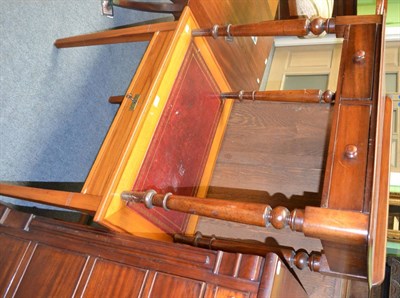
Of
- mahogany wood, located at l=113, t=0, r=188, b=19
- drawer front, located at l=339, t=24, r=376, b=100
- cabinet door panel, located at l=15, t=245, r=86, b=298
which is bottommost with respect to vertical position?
cabinet door panel, located at l=15, t=245, r=86, b=298

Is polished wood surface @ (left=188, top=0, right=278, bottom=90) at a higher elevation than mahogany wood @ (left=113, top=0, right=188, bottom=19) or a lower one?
lower

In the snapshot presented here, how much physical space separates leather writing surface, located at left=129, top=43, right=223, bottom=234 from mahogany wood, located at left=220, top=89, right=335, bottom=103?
0.12 m

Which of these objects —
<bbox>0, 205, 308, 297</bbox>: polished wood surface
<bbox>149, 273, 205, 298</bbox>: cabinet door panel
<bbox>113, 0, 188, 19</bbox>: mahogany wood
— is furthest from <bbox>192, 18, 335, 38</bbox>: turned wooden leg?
<bbox>149, 273, 205, 298</bbox>: cabinet door panel

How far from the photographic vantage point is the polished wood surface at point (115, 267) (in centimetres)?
85

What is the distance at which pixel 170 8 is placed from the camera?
1829 millimetres

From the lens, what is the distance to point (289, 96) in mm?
1519

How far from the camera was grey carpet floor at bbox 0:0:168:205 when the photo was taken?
1.58m

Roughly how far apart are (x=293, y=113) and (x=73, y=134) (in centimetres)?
110

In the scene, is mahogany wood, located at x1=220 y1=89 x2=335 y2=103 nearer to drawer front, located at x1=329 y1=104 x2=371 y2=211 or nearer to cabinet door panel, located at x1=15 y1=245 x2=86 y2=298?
drawer front, located at x1=329 y1=104 x2=371 y2=211

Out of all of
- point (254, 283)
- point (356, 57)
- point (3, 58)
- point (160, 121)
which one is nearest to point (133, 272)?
point (254, 283)

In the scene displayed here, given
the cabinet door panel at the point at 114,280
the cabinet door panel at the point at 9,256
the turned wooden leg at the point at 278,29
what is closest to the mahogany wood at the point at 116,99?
the turned wooden leg at the point at 278,29

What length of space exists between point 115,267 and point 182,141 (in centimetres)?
57

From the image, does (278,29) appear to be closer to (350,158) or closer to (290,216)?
(350,158)

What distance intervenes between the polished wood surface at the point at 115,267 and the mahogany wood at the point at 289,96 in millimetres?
749
